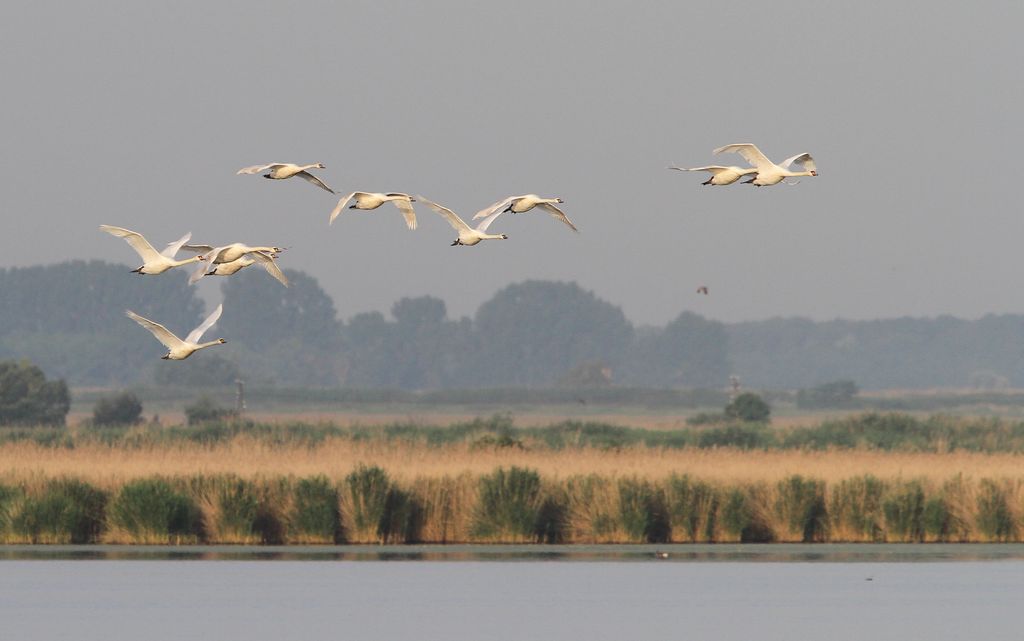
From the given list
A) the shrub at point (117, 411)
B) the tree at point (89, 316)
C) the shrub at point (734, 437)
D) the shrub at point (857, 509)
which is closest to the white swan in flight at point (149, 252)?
the shrub at point (857, 509)

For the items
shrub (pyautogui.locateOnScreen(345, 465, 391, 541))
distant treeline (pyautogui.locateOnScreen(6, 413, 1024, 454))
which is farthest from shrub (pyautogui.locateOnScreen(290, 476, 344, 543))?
distant treeline (pyautogui.locateOnScreen(6, 413, 1024, 454))

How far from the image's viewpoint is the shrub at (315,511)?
102 ft

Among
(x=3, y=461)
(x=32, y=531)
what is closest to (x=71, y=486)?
(x=32, y=531)

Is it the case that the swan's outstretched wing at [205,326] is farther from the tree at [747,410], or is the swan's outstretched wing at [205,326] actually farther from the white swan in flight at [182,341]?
the tree at [747,410]

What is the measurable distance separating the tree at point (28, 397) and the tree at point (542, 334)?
95.6 m

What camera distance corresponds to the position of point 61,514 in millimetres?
31188

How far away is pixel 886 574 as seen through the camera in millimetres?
28297

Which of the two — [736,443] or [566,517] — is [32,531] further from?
[736,443]

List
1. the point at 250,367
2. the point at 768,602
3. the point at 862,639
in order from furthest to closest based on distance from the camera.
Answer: the point at 250,367
the point at 768,602
the point at 862,639

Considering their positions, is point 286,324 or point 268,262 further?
point 286,324

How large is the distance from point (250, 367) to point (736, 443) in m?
109

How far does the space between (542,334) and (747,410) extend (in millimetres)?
94521

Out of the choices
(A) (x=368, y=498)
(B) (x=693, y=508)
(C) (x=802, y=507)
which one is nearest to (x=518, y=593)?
(A) (x=368, y=498)

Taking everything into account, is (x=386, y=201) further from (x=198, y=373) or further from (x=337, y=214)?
(x=198, y=373)
